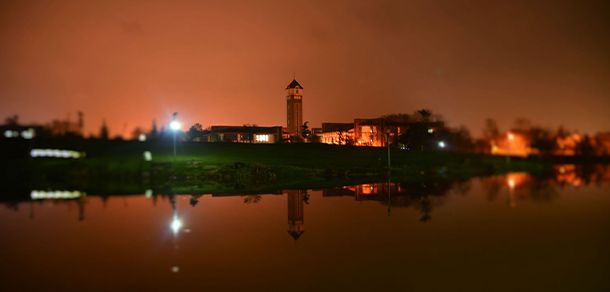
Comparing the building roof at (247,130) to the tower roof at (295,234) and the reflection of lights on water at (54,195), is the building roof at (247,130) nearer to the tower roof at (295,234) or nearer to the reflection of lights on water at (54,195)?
the reflection of lights on water at (54,195)

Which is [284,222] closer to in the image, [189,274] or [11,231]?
[189,274]

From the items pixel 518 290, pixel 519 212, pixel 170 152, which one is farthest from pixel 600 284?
pixel 170 152

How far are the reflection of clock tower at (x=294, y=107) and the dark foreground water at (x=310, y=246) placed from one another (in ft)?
397

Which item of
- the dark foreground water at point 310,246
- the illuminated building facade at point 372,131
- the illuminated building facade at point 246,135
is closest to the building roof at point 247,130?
the illuminated building facade at point 246,135

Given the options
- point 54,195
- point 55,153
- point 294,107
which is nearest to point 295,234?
point 54,195

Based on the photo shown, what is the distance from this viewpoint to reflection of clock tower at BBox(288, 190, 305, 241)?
16.1m

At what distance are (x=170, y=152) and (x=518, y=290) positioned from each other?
52261 mm

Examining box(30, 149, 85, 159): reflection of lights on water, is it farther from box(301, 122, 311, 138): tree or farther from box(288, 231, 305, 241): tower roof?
box(301, 122, 311, 138): tree

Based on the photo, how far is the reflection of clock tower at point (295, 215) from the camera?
16.1 m

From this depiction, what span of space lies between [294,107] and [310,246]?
13289 centimetres

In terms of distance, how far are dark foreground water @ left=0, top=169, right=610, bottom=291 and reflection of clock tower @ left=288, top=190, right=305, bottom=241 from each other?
10cm

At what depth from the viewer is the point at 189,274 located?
1080 centimetres

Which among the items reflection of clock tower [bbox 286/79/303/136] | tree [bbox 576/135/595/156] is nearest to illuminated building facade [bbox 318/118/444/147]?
reflection of clock tower [bbox 286/79/303/136]

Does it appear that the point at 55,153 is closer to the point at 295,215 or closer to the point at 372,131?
the point at 295,215
